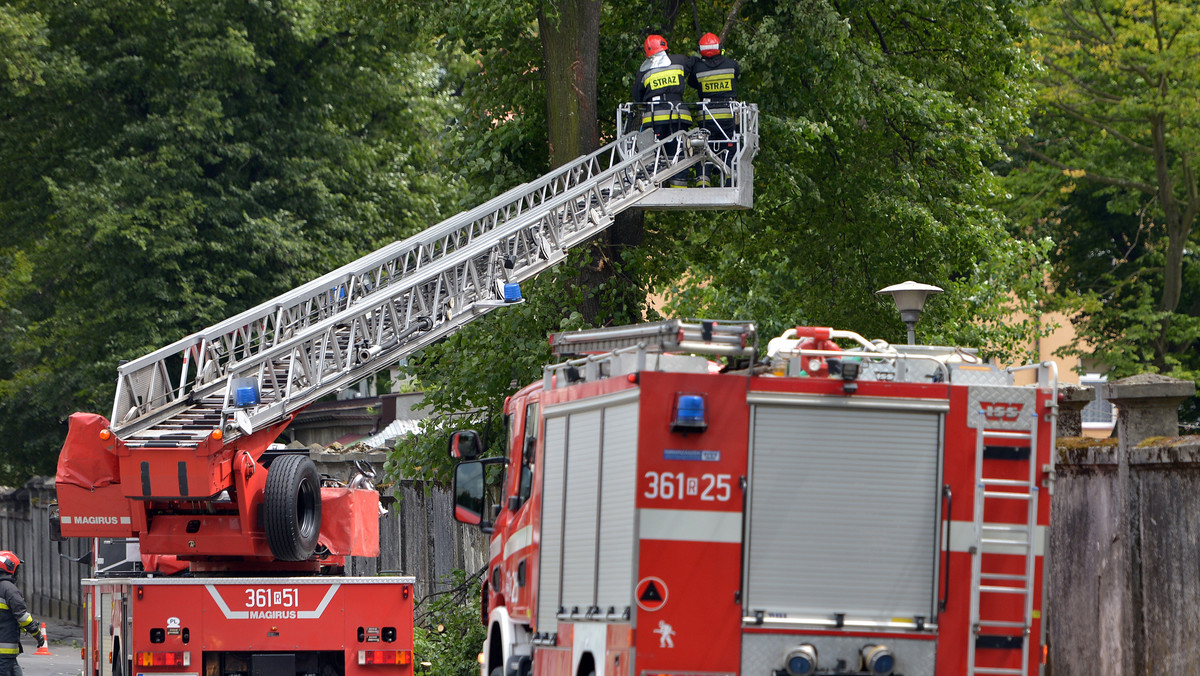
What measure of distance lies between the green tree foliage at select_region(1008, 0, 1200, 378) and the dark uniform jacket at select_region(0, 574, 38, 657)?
2131 centimetres

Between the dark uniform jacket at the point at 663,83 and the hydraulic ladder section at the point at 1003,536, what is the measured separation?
29.4 feet

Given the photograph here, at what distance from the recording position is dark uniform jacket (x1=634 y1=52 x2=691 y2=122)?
15383 millimetres

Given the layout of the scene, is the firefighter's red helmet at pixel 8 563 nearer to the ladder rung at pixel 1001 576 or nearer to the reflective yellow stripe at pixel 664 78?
→ the reflective yellow stripe at pixel 664 78

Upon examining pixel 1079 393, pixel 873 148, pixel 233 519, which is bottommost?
pixel 233 519

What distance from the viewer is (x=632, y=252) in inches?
636

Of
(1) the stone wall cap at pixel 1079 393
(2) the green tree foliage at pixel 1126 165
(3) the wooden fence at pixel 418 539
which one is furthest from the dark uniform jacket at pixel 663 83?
(2) the green tree foliage at pixel 1126 165

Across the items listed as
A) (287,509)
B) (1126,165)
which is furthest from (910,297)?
(1126,165)

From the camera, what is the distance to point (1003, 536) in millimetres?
6988

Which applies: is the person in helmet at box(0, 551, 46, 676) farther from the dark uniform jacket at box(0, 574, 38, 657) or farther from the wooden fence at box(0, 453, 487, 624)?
the wooden fence at box(0, 453, 487, 624)

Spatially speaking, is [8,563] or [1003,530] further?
[8,563]

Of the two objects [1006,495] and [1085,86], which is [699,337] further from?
[1085,86]

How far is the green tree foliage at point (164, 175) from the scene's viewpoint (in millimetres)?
24953

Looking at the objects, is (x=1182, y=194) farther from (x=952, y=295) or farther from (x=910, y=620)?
(x=910, y=620)

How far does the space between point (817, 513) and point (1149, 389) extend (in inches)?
146
